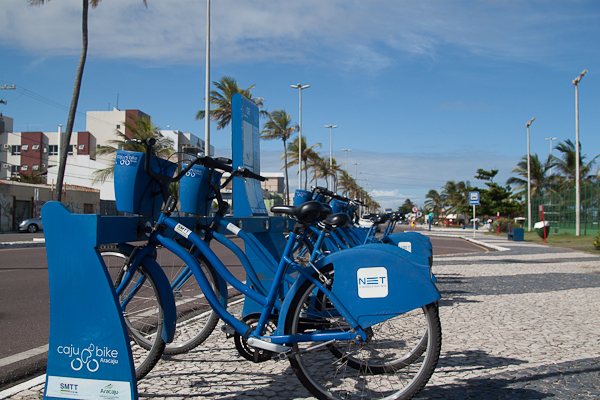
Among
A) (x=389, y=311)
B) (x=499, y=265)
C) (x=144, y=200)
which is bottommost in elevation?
(x=499, y=265)

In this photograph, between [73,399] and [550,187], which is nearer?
[73,399]

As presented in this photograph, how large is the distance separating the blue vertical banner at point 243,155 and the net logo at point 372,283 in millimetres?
1980

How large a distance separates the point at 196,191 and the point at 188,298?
0.88 m

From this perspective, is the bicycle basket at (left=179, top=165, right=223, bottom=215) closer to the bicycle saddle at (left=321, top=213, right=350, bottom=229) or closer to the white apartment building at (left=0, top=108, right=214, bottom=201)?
the bicycle saddle at (left=321, top=213, right=350, bottom=229)

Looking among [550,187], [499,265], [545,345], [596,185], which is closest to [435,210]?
[550,187]

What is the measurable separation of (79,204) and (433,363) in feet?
136

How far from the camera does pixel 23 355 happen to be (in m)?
3.77

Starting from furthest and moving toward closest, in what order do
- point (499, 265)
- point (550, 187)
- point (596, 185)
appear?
1. point (550, 187)
2. point (596, 185)
3. point (499, 265)

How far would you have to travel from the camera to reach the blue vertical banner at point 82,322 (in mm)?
2336

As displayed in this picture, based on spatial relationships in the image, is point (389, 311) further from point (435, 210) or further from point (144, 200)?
point (435, 210)

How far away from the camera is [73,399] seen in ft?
7.75

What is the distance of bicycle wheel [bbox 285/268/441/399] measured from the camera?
8.32 ft

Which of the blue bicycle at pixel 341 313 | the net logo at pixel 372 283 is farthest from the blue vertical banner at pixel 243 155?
the net logo at pixel 372 283

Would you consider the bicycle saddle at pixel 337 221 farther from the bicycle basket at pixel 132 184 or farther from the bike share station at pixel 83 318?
the bike share station at pixel 83 318
